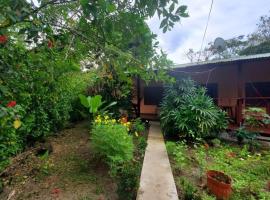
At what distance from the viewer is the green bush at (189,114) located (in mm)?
7725

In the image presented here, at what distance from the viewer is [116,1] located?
6.27 ft

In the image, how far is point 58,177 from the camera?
4.60m

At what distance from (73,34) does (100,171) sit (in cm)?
350

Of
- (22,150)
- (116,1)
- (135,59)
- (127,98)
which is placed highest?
(116,1)

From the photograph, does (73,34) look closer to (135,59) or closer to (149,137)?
(135,59)

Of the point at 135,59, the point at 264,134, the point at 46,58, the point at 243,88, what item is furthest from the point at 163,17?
the point at 243,88

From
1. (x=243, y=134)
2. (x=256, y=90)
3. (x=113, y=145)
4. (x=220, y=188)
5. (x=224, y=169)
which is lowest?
(x=224, y=169)

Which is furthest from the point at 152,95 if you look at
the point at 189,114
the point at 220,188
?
the point at 220,188

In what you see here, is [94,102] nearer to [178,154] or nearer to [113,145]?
[113,145]

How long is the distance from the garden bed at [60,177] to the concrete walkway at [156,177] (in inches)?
9.4

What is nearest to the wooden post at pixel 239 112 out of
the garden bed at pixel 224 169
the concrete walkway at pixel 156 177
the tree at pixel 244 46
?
the garden bed at pixel 224 169

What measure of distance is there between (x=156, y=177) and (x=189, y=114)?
3.93m

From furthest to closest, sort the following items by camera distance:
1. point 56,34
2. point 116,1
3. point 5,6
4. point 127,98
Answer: point 127,98 < point 56,34 < point 116,1 < point 5,6

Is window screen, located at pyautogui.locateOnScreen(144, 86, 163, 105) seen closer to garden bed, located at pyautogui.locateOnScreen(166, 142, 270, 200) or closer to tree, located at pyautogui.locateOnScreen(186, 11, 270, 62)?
garden bed, located at pyautogui.locateOnScreen(166, 142, 270, 200)
